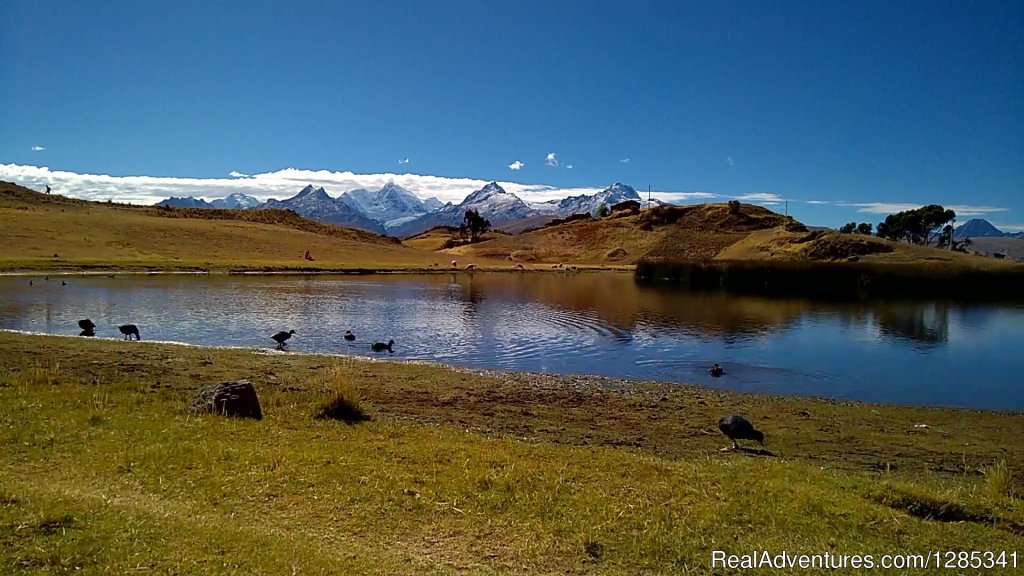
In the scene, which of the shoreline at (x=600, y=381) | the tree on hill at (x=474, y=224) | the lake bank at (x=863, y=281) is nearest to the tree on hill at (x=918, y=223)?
the lake bank at (x=863, y=281)

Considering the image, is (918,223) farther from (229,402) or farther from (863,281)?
(229,402)

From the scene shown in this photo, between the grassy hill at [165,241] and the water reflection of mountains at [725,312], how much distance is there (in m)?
32.4

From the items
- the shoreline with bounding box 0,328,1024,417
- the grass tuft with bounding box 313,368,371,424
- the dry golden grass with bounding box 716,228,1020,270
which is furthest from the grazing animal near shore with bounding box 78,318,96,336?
the dry golden grass with bounding box 716,228,1020,270

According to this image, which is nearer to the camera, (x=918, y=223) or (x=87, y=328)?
(x=87, y=328)

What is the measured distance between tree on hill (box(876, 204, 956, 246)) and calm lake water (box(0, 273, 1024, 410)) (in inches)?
4210

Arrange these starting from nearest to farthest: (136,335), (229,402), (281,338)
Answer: (229,402) < (136,335) < (281,338)

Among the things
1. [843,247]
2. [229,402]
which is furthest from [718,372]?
[843,247]

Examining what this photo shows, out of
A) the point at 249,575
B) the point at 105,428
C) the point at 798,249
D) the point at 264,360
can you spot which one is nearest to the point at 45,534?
the point at 249,575

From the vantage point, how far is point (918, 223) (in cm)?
14775

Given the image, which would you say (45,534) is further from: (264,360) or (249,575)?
(264,360)

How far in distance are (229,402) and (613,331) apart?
77.1 ft

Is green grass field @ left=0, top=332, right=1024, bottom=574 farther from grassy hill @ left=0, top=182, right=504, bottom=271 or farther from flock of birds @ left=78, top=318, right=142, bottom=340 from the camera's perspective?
grassy hill @ left=0, top=182, right=504, bottom=271

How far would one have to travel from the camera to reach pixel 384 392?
1642cm

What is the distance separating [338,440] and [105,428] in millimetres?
3515
